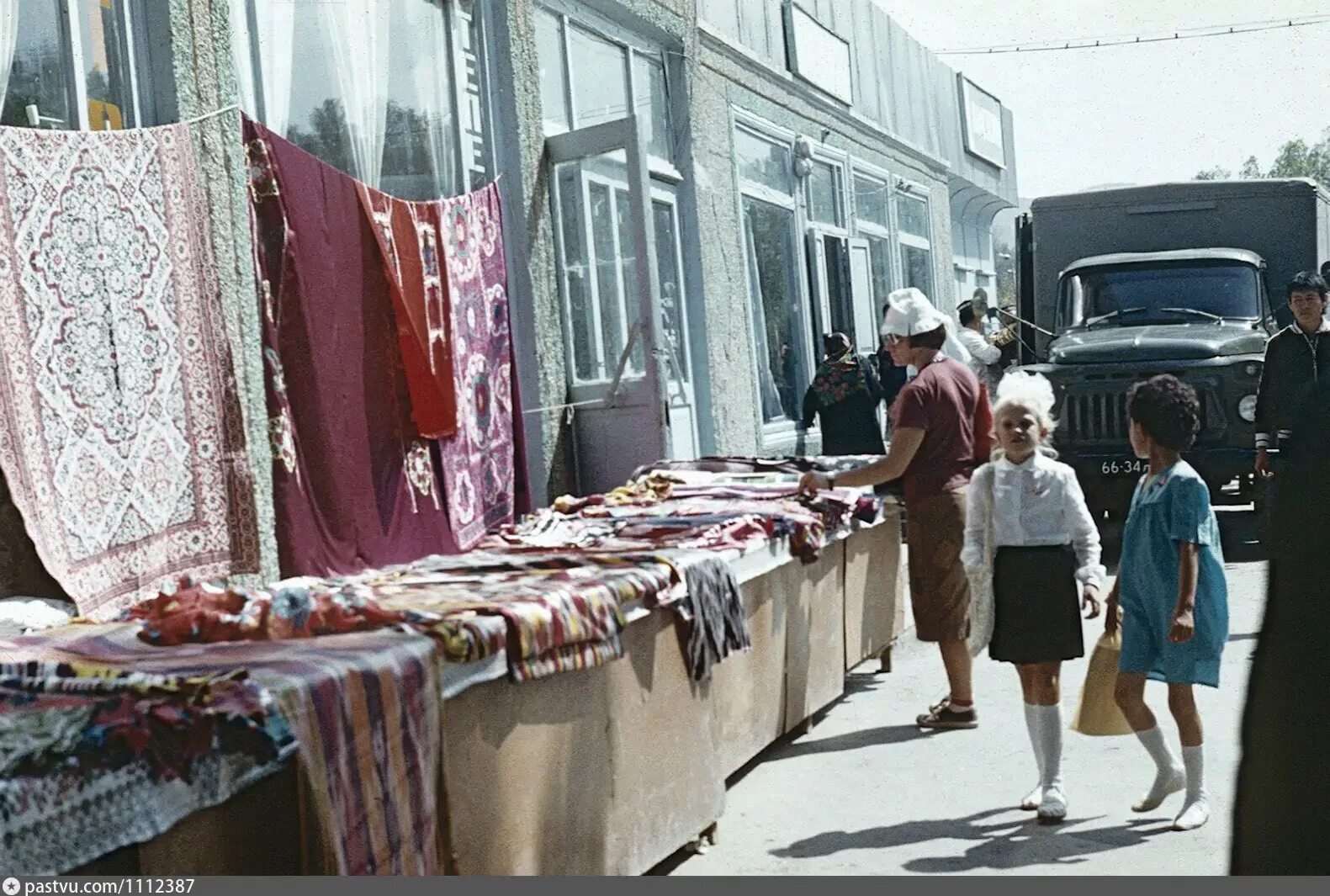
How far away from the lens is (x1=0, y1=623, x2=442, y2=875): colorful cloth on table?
9.52ft

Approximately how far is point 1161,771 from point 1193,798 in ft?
0.53

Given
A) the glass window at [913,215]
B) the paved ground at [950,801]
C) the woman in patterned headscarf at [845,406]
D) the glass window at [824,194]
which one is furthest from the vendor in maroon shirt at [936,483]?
the glass window at [913,215]

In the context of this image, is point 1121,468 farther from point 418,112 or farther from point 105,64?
point 105,64

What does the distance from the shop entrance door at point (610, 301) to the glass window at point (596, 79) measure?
65cm

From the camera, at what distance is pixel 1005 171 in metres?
26.0

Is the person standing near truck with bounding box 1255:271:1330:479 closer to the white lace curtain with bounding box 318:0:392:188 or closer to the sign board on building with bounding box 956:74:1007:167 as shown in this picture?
the white lace curtain with bounding box 318:0:392:188

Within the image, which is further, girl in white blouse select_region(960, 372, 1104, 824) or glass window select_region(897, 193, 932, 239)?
glass window select_region(897, 193, 932, 239)

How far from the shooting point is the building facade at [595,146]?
6.16 m

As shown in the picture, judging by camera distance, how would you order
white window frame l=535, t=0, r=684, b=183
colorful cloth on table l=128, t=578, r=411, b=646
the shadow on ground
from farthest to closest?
white window frame l=535, t=0, r=684, b=183, the shadow on ground, colorful cloth on table l=128, t=578, r=411, b=646

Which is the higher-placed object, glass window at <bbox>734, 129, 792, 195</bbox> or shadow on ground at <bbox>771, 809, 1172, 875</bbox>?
glass window at <bbox>734, 129, 792, 195</bbox>

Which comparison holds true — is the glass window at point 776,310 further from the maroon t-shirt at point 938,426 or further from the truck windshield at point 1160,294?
the maroon t-shirt at point 938,426

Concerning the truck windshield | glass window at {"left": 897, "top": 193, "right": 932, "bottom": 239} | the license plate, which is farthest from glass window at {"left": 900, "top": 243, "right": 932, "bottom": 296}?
the license plate

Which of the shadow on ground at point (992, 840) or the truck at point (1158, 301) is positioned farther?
the truck at point (1158, 301)

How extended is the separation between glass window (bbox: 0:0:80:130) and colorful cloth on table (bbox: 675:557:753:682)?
2780 mm
